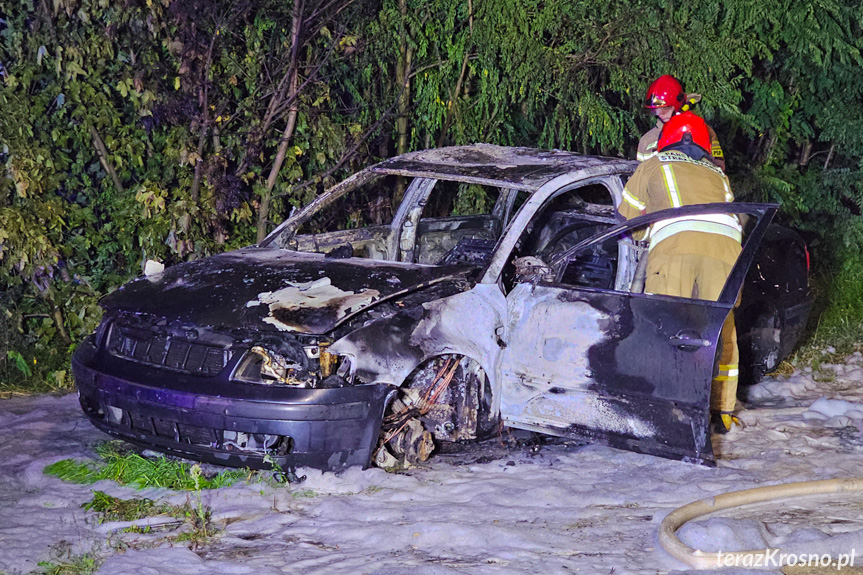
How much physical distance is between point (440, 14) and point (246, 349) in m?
4.52

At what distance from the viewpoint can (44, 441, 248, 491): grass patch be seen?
4844 mm

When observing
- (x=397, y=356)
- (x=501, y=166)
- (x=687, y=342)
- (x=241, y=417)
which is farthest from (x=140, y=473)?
(x=687, y=342)

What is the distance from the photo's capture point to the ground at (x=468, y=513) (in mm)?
3977

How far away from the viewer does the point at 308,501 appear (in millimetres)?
4652

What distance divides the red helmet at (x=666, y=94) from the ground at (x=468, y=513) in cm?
211

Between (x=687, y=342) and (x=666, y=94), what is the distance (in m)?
2.23

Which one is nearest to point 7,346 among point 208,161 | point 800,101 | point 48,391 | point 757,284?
point 48,391

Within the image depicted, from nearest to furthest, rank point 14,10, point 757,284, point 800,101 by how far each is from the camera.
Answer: point 757,284
point 14,10
point 800,101

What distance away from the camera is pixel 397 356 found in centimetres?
479

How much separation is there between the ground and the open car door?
0.27 metres

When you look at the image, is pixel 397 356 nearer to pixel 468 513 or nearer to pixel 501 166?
pixel 468 513

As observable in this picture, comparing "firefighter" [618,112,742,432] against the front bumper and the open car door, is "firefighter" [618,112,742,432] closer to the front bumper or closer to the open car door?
the open car door

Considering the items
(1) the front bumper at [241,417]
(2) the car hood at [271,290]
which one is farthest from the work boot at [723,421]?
(1) the front bumper at [241,417]

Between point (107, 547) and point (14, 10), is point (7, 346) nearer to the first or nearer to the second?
point (14, 10)
